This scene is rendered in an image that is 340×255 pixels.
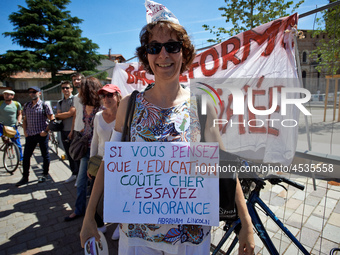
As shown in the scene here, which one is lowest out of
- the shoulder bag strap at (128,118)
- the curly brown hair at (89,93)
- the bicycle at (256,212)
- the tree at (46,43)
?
the bicycle at (256,212)

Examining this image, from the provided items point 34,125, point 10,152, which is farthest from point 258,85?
point 10,152

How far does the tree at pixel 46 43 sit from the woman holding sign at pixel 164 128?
35049mm

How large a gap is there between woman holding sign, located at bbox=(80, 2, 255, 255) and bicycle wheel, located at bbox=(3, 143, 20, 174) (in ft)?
17.6

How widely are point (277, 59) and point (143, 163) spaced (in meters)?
2.09

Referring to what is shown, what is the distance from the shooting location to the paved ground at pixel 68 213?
2.70 metres

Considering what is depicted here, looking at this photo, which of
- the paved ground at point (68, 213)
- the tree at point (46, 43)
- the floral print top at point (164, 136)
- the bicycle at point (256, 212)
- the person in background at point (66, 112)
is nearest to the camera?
the floral print top at point (164, 136)

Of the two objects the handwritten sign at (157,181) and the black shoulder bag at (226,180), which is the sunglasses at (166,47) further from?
the handwritten sign at (157,181)

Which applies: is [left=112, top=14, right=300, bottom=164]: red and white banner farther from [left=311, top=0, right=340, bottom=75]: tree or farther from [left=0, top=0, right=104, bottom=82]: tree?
[left=0, top=0, right=104, bottom=82]: tree

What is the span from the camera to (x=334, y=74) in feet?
7.07

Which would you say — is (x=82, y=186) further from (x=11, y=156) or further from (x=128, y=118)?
(x=11, y=156)

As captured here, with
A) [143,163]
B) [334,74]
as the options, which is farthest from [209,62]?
[143,163]

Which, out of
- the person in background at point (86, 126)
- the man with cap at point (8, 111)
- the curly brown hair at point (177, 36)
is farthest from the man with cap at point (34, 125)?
the curly brown hair at point (177, 36)

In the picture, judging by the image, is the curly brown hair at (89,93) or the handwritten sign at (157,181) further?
the curly brown hair at (89,93)

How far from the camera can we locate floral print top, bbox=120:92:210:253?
49.1 inches
